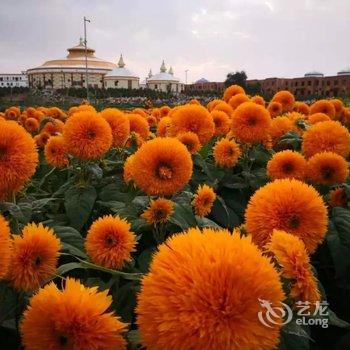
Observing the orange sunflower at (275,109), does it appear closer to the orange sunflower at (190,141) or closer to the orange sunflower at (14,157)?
the orange sunflower at (190,141)

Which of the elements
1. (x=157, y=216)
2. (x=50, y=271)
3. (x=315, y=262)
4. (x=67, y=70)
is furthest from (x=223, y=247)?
(x=67, y=70)

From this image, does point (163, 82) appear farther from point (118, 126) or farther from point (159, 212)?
point (159, 212)

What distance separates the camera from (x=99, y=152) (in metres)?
2.03

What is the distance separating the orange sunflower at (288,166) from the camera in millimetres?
1893

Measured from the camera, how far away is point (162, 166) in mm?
1604

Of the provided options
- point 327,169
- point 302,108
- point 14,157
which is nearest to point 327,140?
point 327,169

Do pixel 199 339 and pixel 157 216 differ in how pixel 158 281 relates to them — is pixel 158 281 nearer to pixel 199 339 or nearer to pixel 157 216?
pixel 199 339

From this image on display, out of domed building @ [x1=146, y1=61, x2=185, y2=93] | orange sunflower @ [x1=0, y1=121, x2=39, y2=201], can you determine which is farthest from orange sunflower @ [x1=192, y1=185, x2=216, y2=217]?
domed building @ [x1=146, y1=61, x2=185, y2=93]

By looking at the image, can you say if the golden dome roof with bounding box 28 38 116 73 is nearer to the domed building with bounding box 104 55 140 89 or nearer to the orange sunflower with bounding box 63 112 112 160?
the domed building with bounding box 104 55 140 89

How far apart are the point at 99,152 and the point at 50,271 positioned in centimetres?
104

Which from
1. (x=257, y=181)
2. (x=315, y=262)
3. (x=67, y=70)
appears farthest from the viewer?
(x=67, y=70)

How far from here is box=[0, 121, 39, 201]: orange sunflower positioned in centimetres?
132

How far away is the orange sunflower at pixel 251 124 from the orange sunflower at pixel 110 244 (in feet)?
Answer: 4.63

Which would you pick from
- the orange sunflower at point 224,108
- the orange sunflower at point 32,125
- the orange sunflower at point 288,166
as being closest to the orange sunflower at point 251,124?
the orange sunflower at point 288,166
